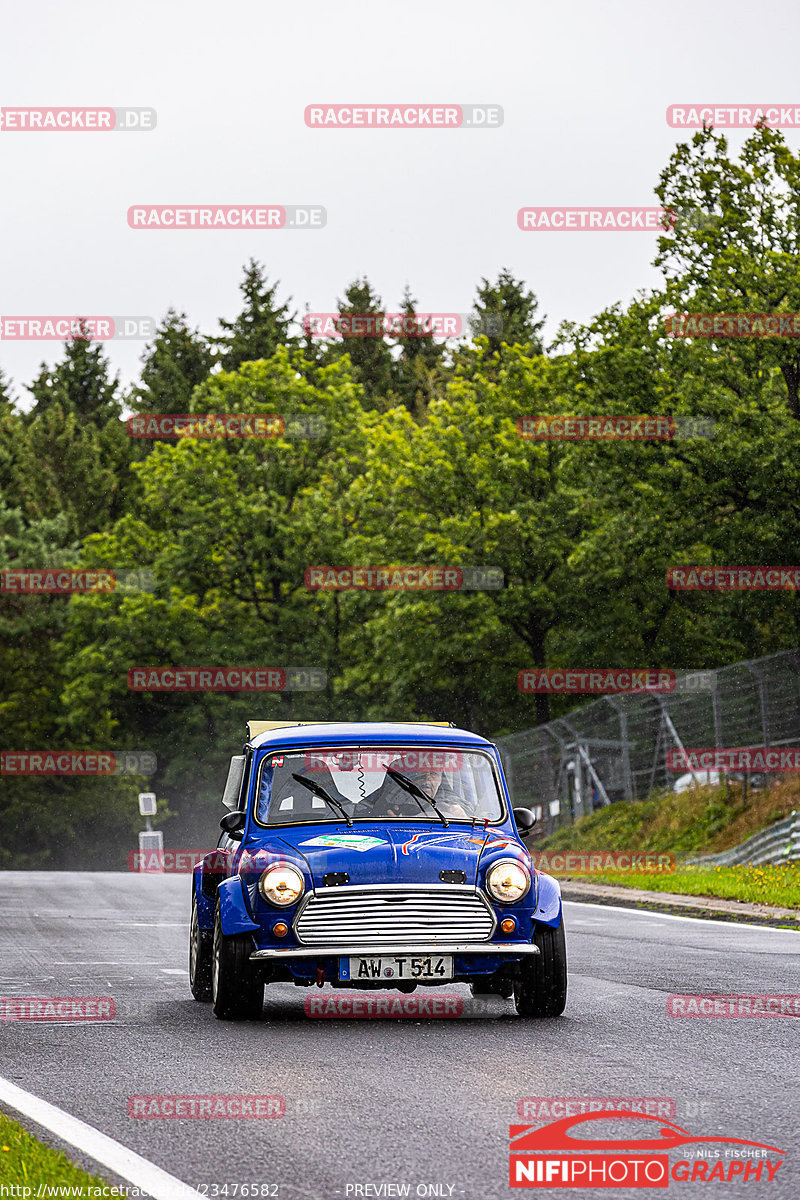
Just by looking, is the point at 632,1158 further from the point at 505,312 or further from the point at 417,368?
the point at 417,368

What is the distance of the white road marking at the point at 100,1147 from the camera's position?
6207 millimetres

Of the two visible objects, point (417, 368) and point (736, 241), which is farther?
point (417, 368)

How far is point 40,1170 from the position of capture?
6559mm

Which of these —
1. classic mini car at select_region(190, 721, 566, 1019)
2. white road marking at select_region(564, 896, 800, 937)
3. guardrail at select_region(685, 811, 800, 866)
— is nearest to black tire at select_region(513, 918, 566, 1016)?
classic mini car at select_region(190, 721, 566, 1019)

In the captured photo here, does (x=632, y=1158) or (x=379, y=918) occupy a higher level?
(x=379, y=918)

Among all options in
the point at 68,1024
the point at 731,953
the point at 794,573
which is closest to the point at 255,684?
the point at 794,573

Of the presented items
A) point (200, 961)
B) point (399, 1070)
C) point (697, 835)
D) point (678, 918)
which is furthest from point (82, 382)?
point (399, 1070)

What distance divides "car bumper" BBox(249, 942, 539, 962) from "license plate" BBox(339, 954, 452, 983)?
0.04 metres

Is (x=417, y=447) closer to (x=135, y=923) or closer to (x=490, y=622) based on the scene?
(x=490, y=622)

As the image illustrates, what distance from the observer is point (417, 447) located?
5541cm

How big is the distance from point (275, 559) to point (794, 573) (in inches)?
1060

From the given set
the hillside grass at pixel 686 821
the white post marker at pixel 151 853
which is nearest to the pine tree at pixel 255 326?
the white post marker at pixel 151 853

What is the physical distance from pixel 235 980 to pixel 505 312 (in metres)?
80.6

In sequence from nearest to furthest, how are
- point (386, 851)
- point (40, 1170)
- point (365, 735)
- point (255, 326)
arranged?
point (40, 1170) → point (386, 851) → point (365, 735) → point (255, 326)
